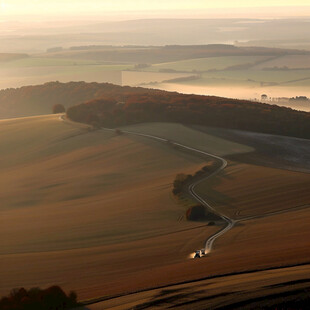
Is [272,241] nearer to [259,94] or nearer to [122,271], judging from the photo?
[122,271]

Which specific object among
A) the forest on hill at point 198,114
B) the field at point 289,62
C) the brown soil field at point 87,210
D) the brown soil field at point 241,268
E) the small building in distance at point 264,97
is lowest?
the brown soil field at point 87,210

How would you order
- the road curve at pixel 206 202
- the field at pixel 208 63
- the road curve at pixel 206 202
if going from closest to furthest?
the road curve at pixel 206 202 < the road curve at pixel 206 202 < the field at pixel 208 63

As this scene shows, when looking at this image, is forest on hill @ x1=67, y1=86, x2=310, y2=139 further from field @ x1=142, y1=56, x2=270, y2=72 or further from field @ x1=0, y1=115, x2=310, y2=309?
field @ x1=142, y1=56, x2=270, y2=72

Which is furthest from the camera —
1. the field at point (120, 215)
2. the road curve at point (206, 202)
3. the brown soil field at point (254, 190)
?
the brown soil field at point (254, 190)

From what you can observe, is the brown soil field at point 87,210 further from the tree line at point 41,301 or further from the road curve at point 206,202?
the tree line at point 41,301

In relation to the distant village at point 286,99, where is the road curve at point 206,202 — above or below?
below

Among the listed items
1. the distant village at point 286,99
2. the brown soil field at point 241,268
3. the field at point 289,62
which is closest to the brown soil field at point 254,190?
the brown soil field at point 241,268

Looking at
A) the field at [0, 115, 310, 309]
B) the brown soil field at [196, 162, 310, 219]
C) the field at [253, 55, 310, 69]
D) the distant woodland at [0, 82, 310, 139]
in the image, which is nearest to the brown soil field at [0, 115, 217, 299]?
the field at [0, 115, 310, 309]

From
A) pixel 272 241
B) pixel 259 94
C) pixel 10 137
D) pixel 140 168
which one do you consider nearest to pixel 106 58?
pixel 259 94

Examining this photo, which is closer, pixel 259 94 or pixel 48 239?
pixel 48 239
